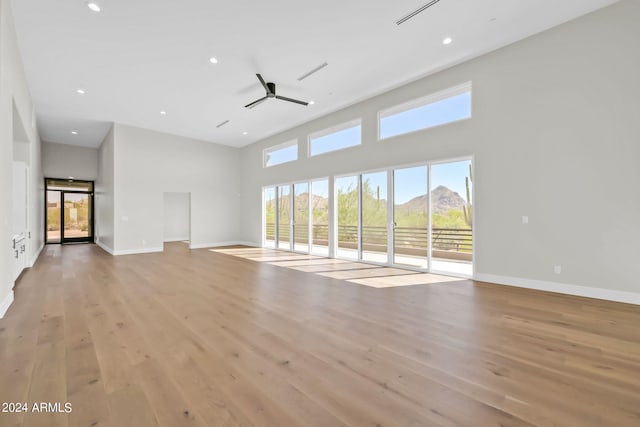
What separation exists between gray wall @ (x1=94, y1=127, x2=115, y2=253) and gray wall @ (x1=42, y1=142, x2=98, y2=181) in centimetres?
50

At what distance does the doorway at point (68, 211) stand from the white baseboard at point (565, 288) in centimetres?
1473

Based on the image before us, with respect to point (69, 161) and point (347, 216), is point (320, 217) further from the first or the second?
point (69, 161)

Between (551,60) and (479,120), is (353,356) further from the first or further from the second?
(551,60)

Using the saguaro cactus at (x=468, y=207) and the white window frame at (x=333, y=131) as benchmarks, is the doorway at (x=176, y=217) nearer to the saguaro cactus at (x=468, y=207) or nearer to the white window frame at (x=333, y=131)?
the white window frame at (x=333, y=131)

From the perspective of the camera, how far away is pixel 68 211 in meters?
11.7

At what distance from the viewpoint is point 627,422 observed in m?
1.57

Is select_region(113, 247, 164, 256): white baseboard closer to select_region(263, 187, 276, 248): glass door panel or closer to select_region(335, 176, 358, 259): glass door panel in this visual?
select_region(263, 187, 276, 248): glass door panel

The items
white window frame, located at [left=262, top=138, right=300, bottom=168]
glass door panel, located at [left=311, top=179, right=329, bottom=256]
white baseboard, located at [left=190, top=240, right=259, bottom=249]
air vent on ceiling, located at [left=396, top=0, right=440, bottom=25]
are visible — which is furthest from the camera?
white baseboard, located at [left=190, top=240, right=259, bottom=249]

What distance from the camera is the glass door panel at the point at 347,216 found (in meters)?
7.21

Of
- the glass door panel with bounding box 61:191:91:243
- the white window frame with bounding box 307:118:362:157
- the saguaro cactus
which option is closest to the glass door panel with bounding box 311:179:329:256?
the white window frame with bounding box 307:118:362:157

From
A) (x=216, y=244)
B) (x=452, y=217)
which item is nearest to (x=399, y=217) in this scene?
(x=452, y=217)

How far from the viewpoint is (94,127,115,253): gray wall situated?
866cm

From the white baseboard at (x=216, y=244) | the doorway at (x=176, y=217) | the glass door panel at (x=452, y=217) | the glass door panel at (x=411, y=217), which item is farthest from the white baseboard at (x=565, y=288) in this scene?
the doorway at (x=176, y=217)

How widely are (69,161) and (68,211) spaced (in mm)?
2201
